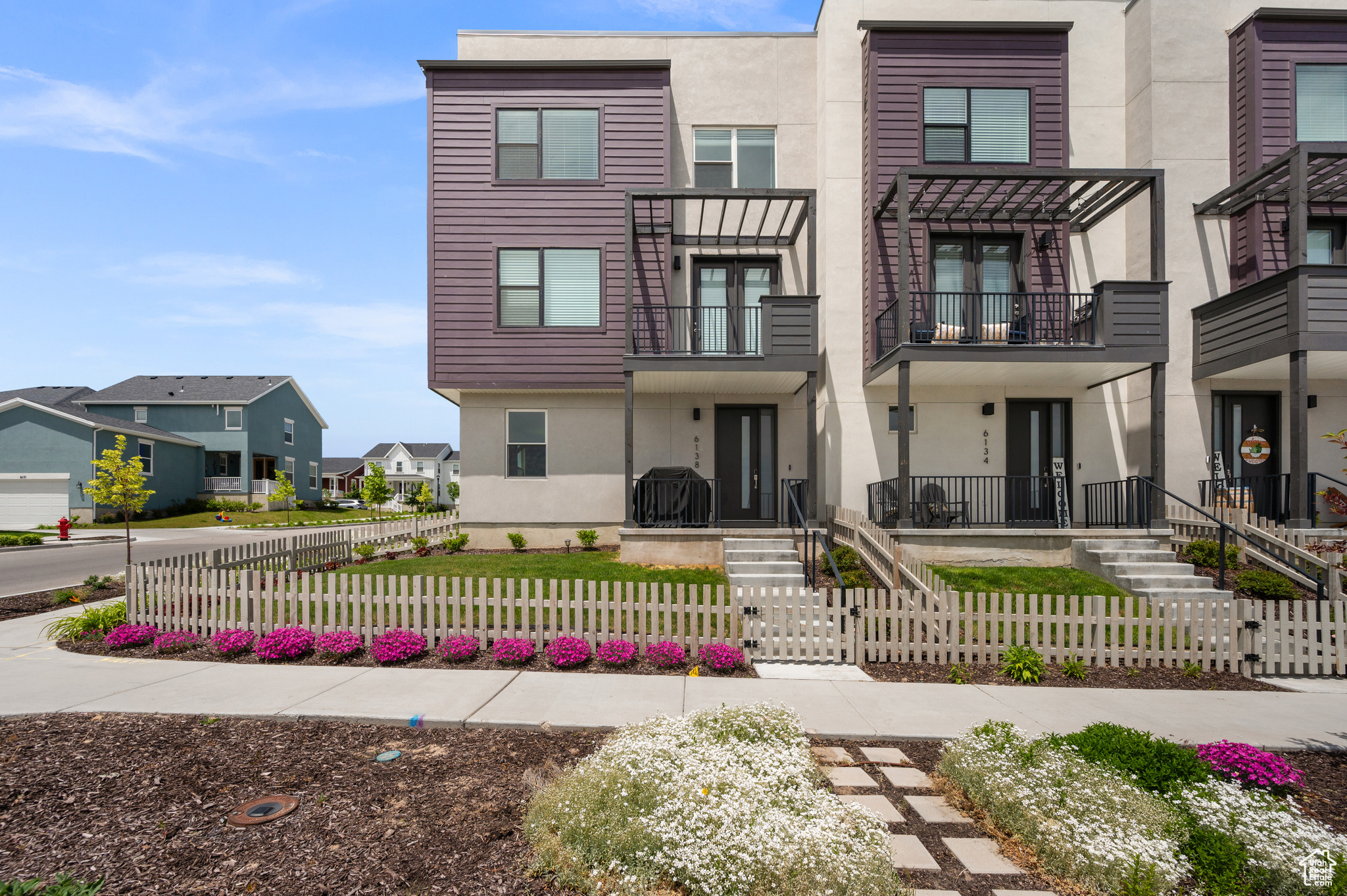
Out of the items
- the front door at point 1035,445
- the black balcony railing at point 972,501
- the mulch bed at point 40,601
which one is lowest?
the mulch bed at point 40,601

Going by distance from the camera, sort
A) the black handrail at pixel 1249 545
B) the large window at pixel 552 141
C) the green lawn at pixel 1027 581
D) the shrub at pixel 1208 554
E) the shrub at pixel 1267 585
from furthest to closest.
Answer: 1. the large window at pixel 552 141
2. the shrub at pixel 1208 554
3. the green lawn at pixel 1027 581
4. the shrub at pixel 1267 585
5. the black handrail at pixel 1249 545

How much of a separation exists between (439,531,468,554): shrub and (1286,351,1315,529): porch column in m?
15.7

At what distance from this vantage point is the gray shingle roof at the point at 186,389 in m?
40.8

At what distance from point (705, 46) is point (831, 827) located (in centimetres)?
1622

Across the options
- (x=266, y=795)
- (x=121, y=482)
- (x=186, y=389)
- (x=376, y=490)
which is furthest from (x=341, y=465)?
(x=266, y=795)

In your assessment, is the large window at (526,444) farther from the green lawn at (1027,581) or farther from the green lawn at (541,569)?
the green lawn at (1027,581)

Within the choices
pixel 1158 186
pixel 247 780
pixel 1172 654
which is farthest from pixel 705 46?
pixel 247 780

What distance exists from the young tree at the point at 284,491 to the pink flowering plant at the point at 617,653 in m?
34.0

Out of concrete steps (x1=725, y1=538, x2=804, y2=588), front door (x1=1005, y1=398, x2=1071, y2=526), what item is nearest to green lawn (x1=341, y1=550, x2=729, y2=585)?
concrete steps (x1=725, y1=538, x2=804, y2=588)

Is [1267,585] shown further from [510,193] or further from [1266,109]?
[510,193]

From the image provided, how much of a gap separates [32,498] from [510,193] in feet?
110

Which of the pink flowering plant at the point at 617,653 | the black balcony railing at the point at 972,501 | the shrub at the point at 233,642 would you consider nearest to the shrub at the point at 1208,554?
the black balcony railing at the point at 972,501

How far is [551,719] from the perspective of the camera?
225 inches

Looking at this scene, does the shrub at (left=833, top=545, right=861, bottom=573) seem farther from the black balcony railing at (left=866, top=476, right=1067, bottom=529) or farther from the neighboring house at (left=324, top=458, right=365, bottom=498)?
the neighboring house at (left=324, top=458, right=365, bottom=498)
